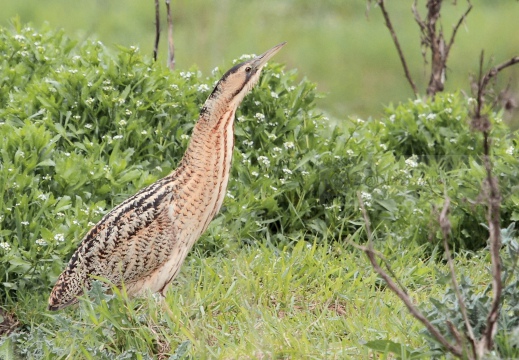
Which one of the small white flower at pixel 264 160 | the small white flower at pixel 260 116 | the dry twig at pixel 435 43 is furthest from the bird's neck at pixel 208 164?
the dry twig at pixel 435 43

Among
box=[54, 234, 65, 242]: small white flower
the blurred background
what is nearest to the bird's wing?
box=[54, 234, 65, 242]: small white flower

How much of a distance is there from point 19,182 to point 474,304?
2788 millimetres

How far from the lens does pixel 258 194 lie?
6.60 metres

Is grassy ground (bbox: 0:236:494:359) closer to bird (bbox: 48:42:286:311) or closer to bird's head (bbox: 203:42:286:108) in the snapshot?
bird (bbox: 48:42:286:311)

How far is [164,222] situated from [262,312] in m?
0.67

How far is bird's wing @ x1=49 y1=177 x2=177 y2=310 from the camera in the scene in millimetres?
5414

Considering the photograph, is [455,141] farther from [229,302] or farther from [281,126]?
[229,302]

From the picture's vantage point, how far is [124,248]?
5480 mm

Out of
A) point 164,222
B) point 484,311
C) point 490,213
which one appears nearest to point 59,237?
point 164,222

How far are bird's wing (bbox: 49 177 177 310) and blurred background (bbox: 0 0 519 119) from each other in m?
5.30

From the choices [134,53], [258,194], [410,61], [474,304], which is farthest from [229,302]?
[410,61]

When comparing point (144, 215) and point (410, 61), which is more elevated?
point (144, 215)

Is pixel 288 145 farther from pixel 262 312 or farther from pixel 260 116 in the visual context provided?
pixel 262 312

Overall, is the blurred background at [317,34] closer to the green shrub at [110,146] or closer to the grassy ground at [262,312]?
the green shrub at [110,146]
